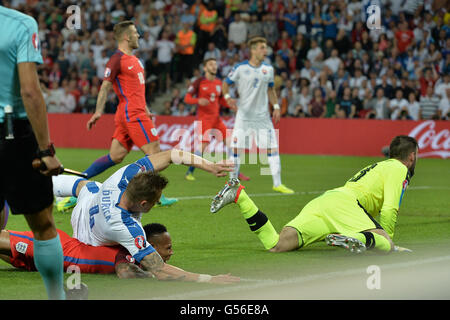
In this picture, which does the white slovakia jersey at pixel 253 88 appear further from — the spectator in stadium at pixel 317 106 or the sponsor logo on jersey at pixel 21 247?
the spectator in stadium at pixel 317 106

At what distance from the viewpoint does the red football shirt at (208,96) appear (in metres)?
16.7

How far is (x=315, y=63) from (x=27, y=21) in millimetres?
19908

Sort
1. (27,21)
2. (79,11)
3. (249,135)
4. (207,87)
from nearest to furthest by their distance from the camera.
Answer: (27,21), (249,135), (207,87), (79,11)

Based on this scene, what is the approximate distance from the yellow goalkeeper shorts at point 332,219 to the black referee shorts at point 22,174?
340 centimetres

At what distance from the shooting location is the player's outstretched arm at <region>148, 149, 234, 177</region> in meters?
6.65

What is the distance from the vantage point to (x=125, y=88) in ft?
36.5

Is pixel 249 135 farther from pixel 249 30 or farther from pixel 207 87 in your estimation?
Result: pixel 249 30

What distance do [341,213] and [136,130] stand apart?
14.3 ft

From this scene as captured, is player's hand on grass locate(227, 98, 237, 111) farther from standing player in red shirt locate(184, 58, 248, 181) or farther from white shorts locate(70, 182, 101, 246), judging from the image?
white shorts locate(70, 182, 101, 246)

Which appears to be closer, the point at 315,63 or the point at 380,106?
the point at 380,106

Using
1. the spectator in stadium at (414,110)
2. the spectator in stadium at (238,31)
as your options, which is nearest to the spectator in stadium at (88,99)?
the spectator in stadium at (238,31)

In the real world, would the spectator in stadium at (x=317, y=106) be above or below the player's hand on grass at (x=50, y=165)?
below

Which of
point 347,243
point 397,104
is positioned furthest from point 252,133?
point 397,104
